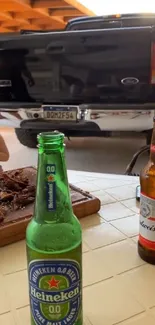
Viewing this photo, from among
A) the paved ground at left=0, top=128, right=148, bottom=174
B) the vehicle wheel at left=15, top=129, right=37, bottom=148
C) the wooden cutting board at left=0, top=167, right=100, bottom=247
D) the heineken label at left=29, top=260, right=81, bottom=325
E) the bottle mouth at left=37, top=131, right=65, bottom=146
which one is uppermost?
the bottle mouth at left=37, top=131, right=65, bottom=146

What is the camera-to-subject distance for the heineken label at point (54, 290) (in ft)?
1.30

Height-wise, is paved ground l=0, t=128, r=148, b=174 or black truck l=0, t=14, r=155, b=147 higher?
black truck l=0, t=14, r=155, b=147

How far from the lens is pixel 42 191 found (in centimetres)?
41

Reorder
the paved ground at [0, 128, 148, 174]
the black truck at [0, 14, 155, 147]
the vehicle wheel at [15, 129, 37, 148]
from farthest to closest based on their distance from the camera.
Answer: the vehicle wheel at [15, 129, 37, 148]
the paved ground at [0, 128, 148, 174]
the black truck at [0, 14, 155, 147]

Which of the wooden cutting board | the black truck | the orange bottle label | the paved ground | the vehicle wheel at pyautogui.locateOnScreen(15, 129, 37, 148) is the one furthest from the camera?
the vehicle wheel at pyautogui.locateOnScreen(15, 129, 37, 148)

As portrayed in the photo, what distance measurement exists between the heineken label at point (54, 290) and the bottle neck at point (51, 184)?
6cm

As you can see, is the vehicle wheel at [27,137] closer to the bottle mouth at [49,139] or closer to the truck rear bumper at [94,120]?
the truck rear bumper at [94,120]

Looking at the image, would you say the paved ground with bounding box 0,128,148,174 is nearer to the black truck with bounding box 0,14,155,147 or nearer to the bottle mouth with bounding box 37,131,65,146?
the black truck with bounding box 0,14,155,147

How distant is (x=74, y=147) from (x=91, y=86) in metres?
1.32

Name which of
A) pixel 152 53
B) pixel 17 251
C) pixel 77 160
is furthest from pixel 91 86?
pixel 17 251

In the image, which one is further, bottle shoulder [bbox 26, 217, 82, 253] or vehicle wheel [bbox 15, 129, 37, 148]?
vehicle wheel [bbox 15, 129, 37, 148]

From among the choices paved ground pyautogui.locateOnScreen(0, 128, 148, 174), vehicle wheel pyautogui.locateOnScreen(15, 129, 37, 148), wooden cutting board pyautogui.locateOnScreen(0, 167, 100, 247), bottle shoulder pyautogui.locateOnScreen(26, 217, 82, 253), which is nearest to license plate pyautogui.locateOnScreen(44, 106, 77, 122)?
paved ground pyautogui.locateOnScreen(0, 128, 148, 174)

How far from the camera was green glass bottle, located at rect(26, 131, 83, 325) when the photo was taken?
1.31ft

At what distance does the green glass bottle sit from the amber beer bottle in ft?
0.61
